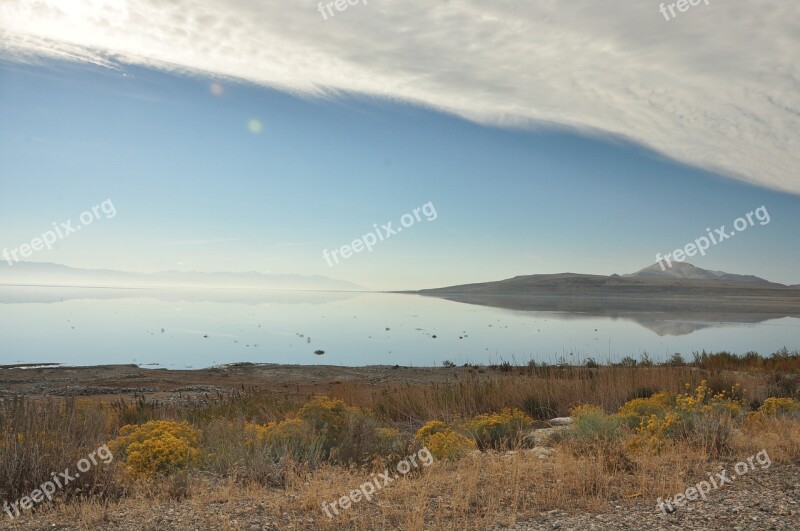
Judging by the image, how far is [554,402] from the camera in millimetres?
12883

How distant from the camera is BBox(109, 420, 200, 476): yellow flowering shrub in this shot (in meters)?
7.04

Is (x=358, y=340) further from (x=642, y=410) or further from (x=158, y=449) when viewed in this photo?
(x=158, y=449)

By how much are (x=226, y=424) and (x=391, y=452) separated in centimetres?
236

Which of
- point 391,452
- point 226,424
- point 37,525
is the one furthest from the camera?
point 226,424

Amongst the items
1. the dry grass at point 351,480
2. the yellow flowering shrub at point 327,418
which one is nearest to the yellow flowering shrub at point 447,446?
the dry grass at point 351,480

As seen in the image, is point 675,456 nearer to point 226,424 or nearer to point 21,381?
point 226,424

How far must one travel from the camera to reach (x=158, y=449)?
709 centimetres

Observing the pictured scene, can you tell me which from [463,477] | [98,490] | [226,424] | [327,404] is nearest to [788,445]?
[463,477]

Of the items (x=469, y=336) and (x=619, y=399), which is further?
(x=469, y=336)

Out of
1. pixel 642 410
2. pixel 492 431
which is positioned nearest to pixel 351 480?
pixel 492 431

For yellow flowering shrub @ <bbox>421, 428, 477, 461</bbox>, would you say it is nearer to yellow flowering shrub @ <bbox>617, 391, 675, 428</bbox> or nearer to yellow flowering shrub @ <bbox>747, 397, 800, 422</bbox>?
yellow flowering shrub @ <bbox>617, 391, 675, 428</bbox>

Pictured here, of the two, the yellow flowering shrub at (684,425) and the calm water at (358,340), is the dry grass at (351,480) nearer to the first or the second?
the yellow flowering shrub at (684,425)

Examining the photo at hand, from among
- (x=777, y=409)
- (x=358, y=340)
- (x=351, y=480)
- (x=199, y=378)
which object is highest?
(x=358, y=340)

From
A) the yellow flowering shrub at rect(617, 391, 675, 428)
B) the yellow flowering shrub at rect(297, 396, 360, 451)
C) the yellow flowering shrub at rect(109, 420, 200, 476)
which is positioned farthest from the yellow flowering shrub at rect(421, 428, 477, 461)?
the yellow flowering shrub at rect(109, 420, 200, 476)
